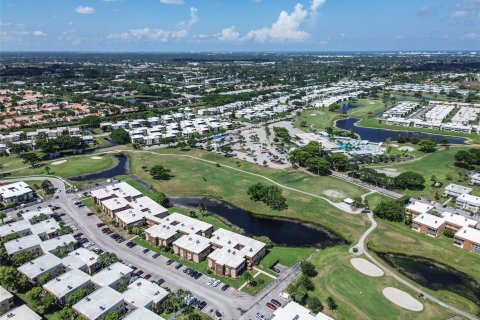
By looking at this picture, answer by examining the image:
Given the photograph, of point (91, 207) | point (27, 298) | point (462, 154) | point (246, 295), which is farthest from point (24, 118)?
point (462, 154)

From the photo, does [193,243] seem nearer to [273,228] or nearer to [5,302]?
[273,228]

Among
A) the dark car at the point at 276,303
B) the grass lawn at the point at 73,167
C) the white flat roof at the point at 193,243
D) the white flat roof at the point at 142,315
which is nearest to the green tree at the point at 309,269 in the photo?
the dark car at the point at 276,303

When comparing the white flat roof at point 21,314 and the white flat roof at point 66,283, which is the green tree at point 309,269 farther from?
the white flat roof at point 21,314

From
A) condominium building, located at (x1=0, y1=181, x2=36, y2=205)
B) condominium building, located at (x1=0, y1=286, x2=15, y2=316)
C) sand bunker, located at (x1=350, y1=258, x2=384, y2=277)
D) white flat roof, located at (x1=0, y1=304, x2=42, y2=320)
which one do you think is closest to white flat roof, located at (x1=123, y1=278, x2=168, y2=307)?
white flat roof, located at (x1=0, y1=304, x2=42, y2=320)

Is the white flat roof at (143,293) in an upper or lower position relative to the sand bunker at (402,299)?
upper

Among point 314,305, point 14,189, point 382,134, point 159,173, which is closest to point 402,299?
point 314,305

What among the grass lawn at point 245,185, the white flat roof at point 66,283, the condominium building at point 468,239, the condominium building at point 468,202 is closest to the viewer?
the white flat roof at point 66,283

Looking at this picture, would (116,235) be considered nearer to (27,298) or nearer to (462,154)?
(27,298)
